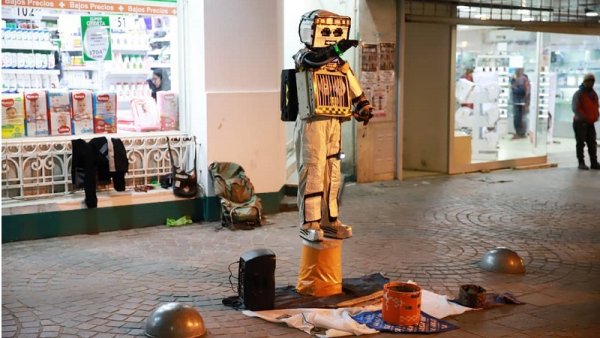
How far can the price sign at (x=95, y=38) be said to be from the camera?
8.02 meters

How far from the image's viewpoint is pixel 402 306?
471 centimetres

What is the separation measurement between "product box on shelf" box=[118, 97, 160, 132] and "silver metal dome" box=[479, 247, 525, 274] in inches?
178

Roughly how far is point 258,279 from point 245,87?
3.91 metres

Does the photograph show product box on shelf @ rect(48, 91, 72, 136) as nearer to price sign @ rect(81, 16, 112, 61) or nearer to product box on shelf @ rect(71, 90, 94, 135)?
product box on shelf @ rect(71, 90, 94, 135)

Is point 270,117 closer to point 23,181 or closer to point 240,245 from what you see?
point 240,245

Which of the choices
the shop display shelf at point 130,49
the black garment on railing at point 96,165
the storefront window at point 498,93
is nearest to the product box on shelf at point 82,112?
the black garment on railing at point 96,165

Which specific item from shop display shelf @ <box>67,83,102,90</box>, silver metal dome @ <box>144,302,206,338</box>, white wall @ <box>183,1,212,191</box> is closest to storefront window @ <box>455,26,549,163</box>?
white wall @ <box>183,1,212,191</box>

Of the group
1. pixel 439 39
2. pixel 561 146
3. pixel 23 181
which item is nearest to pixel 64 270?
pixel 23 181

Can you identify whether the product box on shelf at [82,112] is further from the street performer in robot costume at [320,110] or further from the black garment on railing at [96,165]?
the street performer in robot costume at [320,110]

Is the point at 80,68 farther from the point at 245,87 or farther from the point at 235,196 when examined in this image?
the point at 235,196

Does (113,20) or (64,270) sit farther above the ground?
Result: (113,20)

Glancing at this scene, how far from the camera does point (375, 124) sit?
11.3 m

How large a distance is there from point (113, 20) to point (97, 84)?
0.83 metres

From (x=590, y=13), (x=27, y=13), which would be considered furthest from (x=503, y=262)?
(x=590, y=13)
